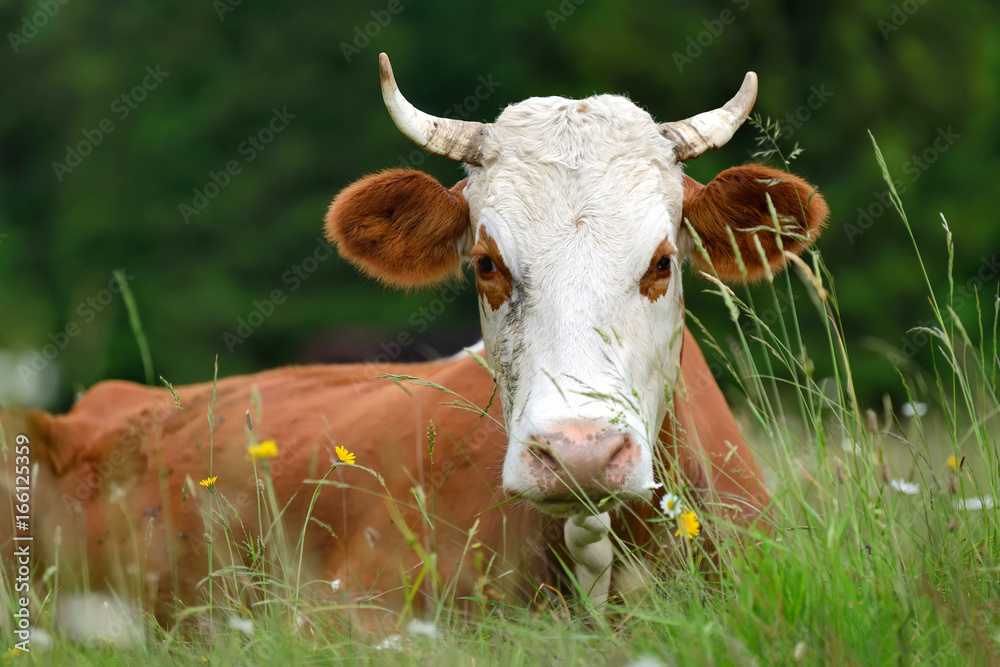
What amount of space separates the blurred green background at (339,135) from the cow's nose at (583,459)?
322 inches

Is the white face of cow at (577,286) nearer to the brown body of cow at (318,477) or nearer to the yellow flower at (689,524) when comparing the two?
the yellow flower at (689,524)

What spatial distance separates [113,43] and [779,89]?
378 inches

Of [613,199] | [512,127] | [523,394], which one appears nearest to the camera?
[523,394]

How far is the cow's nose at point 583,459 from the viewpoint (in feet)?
7.98

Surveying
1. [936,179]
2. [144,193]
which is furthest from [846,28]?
[144,193]

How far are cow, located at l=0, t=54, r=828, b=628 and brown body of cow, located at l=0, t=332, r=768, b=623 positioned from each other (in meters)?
0.01

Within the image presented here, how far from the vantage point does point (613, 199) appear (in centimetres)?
305

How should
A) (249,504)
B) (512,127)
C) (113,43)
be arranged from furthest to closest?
(113,43) < (249,504) < (512,127)

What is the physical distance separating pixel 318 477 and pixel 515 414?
1.49 metres

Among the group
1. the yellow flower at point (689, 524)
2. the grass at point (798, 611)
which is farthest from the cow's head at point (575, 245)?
the grass at point (798, 611)

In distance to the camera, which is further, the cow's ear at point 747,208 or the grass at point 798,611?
the cow's ear at point 747,208

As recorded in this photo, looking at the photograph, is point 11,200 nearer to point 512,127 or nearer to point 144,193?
point 144,193

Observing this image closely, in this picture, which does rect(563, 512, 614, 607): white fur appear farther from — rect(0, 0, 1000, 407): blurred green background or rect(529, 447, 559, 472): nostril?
rect(0, 0, 1000, 407): blurred green background

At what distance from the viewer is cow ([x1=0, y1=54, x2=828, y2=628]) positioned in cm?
258
